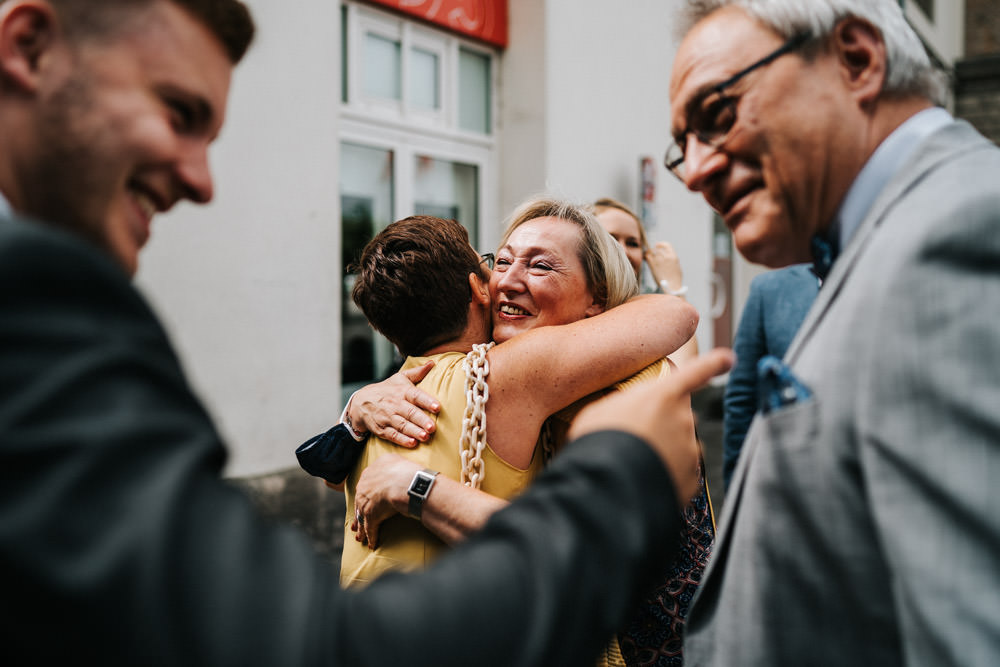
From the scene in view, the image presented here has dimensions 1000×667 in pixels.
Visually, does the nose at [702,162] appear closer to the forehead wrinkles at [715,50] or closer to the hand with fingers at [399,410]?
the forehead wrinkles at [715,50]

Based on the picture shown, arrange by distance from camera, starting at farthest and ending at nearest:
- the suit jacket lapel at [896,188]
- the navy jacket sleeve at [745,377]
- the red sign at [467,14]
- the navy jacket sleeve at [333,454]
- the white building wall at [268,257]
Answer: the red sign at [467,14], the white building wall at [268,257], the navy jacket sleeve at [745,377], the navy jacket sleeve at [333,454], the suit jacket lapel at [896,188]

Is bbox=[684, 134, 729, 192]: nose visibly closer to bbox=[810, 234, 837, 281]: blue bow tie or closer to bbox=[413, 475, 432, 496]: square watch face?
bbox=[810, 234, 837, 281]: blue bow tie

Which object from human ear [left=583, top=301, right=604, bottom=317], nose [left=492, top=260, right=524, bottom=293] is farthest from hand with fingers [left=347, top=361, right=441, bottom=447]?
human ear [left=583, top=301, right=604, bottom=317]

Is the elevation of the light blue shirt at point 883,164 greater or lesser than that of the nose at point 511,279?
greater

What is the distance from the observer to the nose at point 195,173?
0.85m

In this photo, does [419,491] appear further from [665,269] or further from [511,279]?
[665,269]

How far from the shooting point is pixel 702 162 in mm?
1176

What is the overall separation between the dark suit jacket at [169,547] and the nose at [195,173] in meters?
0.25

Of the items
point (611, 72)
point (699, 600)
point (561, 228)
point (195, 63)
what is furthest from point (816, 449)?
point (611, 72)

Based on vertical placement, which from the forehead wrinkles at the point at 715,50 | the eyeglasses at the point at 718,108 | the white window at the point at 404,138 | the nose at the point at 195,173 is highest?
the white window at the point at 404,138

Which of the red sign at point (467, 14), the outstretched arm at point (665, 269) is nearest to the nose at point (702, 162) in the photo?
the outstretched arm at point (665, 269)

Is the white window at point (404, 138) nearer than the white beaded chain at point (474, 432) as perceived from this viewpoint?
No

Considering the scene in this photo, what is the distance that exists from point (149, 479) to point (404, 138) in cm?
539

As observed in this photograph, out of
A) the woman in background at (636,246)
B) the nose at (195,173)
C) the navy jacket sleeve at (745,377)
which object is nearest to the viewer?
the nose at (195,173)
